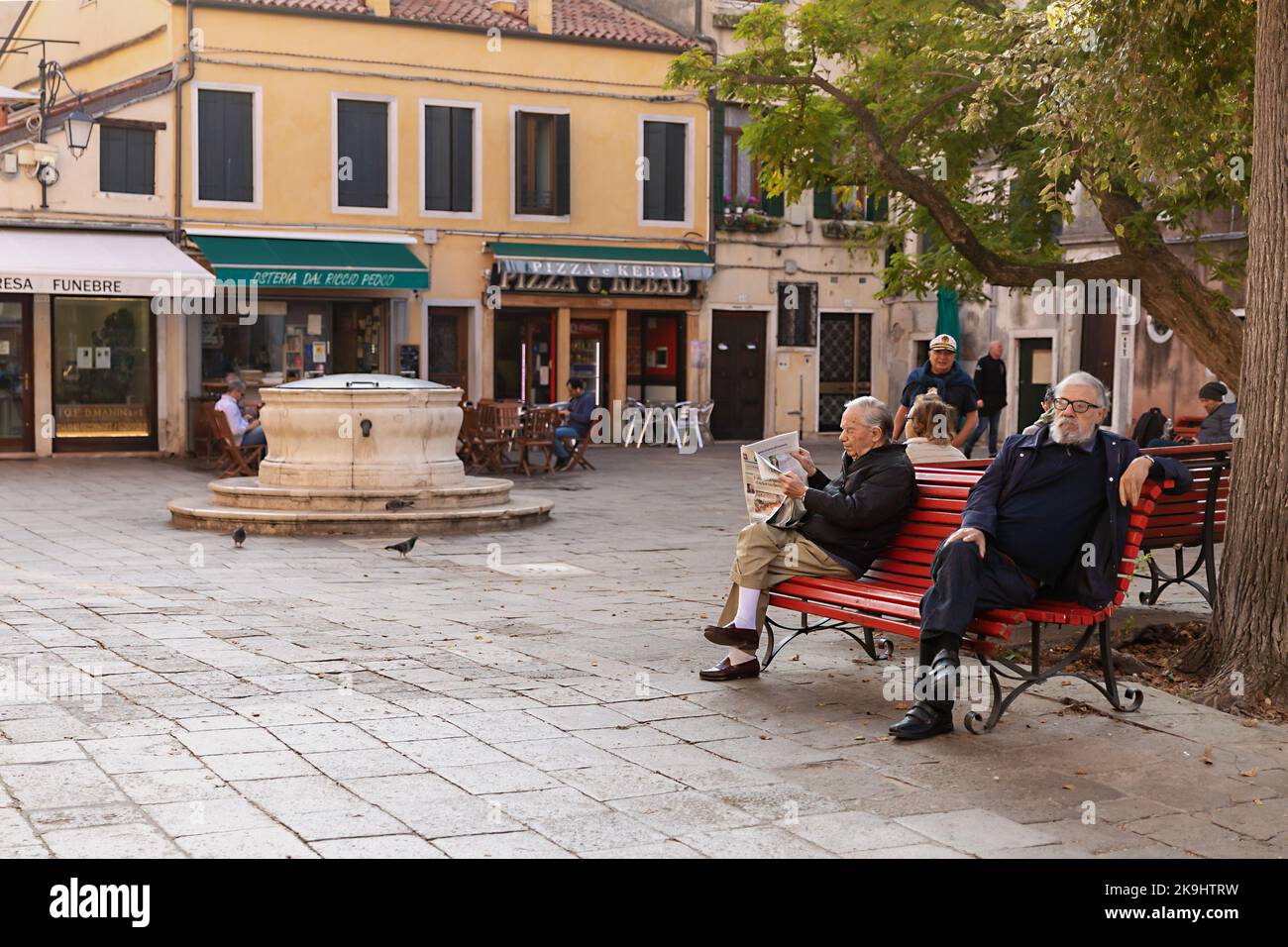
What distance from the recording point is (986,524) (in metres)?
6.45

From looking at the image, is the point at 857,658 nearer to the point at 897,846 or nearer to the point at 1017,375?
the point at 897,846

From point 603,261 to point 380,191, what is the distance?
3.84 meters

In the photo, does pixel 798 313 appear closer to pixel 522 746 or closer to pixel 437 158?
pixel 437 158

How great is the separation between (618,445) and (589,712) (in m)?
21.1

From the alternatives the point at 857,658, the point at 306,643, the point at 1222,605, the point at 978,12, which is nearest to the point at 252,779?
the point at 306,643

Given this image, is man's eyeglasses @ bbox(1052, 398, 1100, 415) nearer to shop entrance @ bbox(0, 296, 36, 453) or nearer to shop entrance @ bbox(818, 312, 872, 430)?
shop entrance @ bbox(0, 296, 36, 453)

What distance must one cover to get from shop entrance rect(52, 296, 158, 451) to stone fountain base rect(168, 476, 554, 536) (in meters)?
9.49

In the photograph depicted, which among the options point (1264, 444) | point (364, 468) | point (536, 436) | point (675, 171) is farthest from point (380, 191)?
point (1264, 444)

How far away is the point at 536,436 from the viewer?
20.8 metres

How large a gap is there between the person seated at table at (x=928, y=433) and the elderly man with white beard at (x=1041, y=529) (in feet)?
8.73

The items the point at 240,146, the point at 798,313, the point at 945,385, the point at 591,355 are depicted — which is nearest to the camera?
the point at 945,385

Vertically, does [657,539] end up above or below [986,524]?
below

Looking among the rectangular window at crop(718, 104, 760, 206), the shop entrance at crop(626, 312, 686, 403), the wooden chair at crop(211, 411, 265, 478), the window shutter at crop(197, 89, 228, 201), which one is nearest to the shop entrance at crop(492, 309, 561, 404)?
the shop entrance at crop(626, 312, 686, 403)

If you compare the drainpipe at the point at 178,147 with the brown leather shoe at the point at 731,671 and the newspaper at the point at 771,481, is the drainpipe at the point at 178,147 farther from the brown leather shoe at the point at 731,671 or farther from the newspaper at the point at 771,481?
the brown leather shoe at the point at 731,671
